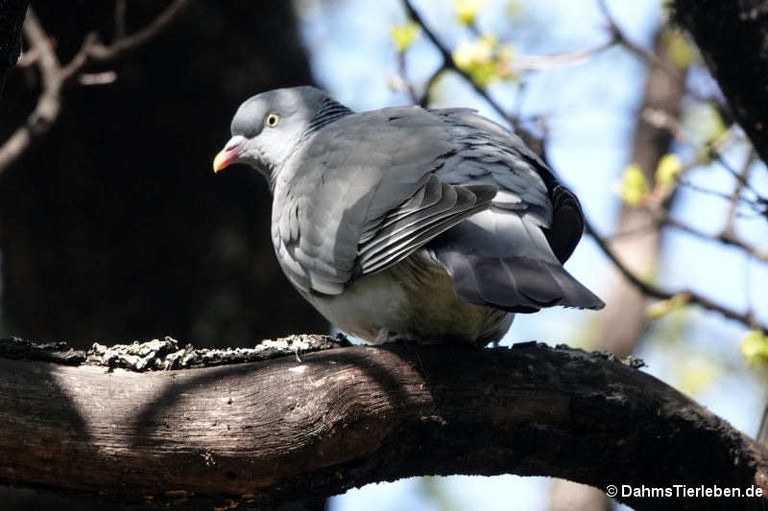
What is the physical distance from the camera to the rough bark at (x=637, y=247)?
5.68 m

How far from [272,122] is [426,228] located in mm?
1728

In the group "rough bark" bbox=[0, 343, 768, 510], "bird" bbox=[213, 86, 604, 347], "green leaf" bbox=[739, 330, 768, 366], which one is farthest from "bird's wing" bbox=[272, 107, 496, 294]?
"green leaf" bbox=[739, 330, 768, 366]

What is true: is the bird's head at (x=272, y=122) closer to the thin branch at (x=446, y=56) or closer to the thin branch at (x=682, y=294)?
the thin branch at (x=446, y=56)

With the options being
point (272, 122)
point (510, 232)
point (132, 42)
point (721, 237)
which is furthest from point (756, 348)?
point (132, 42)

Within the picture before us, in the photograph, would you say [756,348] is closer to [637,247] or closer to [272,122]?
[272,122]

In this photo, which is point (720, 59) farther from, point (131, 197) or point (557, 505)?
point (557, 505)

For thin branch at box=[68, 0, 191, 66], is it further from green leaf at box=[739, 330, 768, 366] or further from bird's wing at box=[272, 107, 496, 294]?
green leaf at box=[739, 330, 768, 366]

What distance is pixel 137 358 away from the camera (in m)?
2.58

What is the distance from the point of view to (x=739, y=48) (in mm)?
3211

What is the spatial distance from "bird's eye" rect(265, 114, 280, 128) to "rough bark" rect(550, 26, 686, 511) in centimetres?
195

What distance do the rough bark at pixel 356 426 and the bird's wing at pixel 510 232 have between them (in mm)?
319

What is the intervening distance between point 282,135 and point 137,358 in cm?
189

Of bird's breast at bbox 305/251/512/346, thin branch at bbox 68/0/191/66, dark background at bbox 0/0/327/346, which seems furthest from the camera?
dark background at bbox 0/0/327/346

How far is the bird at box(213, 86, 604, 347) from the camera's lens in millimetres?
2670
